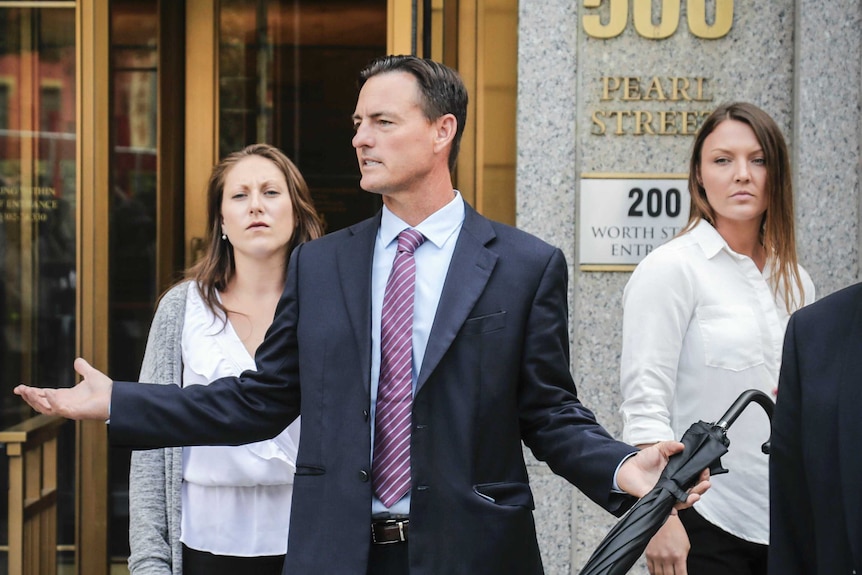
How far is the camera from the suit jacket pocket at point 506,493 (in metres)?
2.70

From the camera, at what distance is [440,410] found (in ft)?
8.83

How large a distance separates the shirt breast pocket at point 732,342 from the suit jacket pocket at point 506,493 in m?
0.86

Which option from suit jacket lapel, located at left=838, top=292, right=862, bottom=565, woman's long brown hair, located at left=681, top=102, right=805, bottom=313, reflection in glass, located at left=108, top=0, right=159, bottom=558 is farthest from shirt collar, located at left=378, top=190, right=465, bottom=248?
reflection in glass, located at left=108, top=0, right=159, bottom=558

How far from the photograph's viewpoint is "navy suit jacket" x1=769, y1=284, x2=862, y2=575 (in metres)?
1.95

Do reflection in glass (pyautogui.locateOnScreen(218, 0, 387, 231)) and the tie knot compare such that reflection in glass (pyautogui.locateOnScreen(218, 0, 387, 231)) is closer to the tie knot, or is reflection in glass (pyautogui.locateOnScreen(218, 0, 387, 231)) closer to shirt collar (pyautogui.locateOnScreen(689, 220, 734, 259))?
shirt collar (pyautogui.locateOnScreen(689, 220, 734, 259))

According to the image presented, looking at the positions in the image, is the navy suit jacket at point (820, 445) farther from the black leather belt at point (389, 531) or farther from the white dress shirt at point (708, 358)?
the white dress shirt at point (708, 358)

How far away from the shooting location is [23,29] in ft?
18.2

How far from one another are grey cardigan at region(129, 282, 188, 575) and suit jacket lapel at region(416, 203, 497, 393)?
117 cm

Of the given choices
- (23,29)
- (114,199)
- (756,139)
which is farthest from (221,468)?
(23,29)

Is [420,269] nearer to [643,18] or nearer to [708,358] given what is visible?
[708,358]

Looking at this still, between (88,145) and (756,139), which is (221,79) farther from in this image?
(756,139)

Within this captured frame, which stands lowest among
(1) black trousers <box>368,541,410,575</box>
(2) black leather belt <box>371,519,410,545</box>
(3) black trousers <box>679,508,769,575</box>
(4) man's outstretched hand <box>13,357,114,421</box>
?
(3) black trousers <box>679,508,769,575</box>

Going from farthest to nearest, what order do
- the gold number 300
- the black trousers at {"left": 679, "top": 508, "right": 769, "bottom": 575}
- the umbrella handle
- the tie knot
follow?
the gold number 300, the black trousers at {"left": 679, "top": 508, "right": 769, "bottom": 575}, the tie knot, the umbrella handle

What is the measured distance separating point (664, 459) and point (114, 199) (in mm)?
3808
